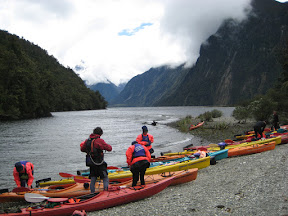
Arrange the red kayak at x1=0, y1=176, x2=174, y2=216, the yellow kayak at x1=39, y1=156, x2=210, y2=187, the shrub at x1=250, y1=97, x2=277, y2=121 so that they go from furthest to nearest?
the shrub at x1=250, y1=97, x2=277, y2=121
the yellow kayak at x1=39, y1=156, x2=210, y2=187
the red kayak at x1=0, y1=176, x2=174, y2=216

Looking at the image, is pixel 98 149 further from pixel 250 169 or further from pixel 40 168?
pixel 40 168

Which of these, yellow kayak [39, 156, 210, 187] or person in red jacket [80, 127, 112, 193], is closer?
person in red jacket [80, 127, 112, 193]

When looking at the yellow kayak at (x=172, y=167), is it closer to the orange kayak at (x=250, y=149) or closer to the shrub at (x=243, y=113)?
the orange kayak at (x=250, y=149)

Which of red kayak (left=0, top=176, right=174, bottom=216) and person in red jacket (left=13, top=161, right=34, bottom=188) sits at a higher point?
person in red jacket (left=13, top=161, right=34, bottom=188)

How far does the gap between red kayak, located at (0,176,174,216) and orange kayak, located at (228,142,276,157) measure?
6.80 m

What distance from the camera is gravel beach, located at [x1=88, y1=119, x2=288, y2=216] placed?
6.27 meters

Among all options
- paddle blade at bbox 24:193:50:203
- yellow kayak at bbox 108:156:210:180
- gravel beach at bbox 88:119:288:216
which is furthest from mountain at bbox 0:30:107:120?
gravel beach at bbox 88:119:288:216

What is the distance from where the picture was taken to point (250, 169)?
33.7ft

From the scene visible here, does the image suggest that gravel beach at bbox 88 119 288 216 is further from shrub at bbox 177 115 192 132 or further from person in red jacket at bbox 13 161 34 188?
shrub at bbox 177 115 192 132

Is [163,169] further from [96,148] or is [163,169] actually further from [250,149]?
[250,149]

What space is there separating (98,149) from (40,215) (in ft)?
8.03

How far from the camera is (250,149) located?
14.5 metres

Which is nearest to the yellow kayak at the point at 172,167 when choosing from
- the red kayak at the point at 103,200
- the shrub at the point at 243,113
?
the red kayak at the point at 103,200

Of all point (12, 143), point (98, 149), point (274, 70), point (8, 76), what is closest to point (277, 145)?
point (98, 149)
